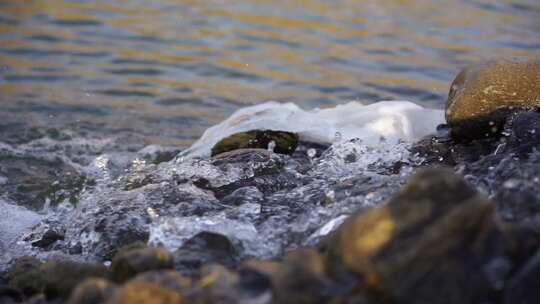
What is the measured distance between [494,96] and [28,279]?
2.42 m

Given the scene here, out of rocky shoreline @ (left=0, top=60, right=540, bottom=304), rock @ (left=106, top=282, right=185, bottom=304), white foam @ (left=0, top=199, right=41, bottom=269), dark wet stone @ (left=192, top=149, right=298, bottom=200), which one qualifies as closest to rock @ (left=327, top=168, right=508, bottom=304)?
rocky shoreline @ (left=0, top=60, right=540, bottom=304)

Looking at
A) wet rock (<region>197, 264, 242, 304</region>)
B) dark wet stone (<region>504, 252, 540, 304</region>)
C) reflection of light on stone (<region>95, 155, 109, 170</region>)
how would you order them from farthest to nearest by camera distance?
reflection of light on stone (<region>95, 155, 109, 170</region>) → wet rock (<region>197, 264, 242, 304</region>) → dark wet stone (<region>504, 252, 540, 304</region>)

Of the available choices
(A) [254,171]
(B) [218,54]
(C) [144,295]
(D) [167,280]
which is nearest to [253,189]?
(A) [254,171]

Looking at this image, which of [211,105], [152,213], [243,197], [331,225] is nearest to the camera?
[331,225]

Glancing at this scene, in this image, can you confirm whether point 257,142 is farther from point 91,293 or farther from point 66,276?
point 91,293

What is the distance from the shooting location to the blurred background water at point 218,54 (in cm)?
636

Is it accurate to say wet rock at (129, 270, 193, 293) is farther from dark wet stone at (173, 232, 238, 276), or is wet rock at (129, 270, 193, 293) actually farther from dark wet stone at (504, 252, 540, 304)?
dark wet stone at (504, 252, 540, 304)

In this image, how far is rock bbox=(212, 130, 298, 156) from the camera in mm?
4734

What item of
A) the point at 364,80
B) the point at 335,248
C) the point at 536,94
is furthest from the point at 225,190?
the point at 364,80

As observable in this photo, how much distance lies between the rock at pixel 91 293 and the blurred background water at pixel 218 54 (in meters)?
3.42

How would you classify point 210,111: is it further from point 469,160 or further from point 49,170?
point 469,160

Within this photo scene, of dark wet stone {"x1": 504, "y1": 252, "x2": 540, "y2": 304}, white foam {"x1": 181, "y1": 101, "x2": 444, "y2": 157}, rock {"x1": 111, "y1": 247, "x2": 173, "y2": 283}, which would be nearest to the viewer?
dark wet stone {"x1": 504, "y1": 252, "x2": 540, "y2": 304}

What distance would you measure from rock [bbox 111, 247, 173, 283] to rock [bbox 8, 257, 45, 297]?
1.50 ft

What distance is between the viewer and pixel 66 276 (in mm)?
2703
